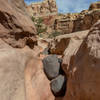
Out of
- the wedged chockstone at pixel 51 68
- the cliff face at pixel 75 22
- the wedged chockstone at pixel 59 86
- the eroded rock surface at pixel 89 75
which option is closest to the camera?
the eroded rock surface at pixel 89 75

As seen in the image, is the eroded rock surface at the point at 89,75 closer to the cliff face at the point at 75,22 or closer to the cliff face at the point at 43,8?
the cliff face at the point at 75,22

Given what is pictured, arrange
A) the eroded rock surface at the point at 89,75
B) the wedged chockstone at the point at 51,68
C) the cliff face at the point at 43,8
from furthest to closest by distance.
→ the cliff face at the point at 43,8, the wedged chockstone at the point at 51,68, the eroded rock surface at the point at 89,75

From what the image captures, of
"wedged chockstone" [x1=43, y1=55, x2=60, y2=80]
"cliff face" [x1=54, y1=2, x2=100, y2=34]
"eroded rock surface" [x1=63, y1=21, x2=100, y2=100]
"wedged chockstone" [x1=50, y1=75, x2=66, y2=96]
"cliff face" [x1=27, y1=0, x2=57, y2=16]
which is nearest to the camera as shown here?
"eroded rock surface" [x1=63, y1=21, x2=100, y2=100]

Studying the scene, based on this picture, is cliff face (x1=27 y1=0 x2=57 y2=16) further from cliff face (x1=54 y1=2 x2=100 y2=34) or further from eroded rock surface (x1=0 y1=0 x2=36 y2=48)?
eroded rock surface (x1=0 y1=0 x2=36 y2=48)

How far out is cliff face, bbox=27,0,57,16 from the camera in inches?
1174

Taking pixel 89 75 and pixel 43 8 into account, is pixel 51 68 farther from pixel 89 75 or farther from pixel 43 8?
pixel 43 8

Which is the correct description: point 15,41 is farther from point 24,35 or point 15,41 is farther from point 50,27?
point 50,27

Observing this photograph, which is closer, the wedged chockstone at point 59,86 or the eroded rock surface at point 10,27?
the wedged chockstone at point 59,86

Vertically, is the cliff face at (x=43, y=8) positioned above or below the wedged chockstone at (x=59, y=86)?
above

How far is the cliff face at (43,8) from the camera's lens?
97.9 feet

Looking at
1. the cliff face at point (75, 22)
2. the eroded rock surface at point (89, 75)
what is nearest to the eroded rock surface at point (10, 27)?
the eroded rock surface at point (89, 75)

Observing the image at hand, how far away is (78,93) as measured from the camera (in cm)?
110

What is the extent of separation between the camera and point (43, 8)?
3017 cm

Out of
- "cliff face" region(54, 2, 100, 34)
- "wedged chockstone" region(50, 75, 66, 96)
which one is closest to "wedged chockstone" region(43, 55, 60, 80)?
"wedged chockstone" region(50, 75, 66, 96)
